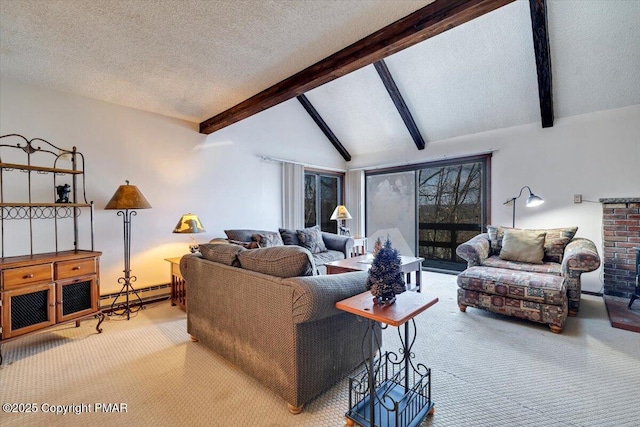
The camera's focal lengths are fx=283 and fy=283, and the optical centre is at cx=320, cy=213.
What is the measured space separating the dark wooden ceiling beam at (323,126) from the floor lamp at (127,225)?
3.21m

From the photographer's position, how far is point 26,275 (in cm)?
223

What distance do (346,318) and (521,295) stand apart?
6.57ft

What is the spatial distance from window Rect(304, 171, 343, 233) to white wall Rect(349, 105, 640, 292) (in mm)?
2613

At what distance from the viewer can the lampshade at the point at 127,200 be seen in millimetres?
2906

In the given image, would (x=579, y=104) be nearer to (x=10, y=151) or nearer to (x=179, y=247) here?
(x=179, y=247)

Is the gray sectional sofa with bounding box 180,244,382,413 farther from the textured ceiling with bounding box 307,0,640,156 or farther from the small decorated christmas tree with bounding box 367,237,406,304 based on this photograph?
the textured ceiling with bounding box 307,0,640,156

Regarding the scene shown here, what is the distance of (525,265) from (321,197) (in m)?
3.66

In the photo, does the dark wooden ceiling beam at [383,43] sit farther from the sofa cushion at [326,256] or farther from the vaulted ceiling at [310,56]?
the sofa cushion at [326,256]

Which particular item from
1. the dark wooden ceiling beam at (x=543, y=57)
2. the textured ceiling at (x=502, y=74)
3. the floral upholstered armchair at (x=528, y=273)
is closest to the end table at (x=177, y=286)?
the floral upholstered armchair at (x=528, y=273)

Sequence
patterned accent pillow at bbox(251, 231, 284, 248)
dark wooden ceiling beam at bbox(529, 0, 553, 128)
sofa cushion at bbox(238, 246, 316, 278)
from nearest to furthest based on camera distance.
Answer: sofa cushion at bbox(238, 246, 316, 278) → dark wooden ceiling beam at bbox(529, 0, 553, 128) → patterned accent pillow at bbox(251, 231, 284, 248)

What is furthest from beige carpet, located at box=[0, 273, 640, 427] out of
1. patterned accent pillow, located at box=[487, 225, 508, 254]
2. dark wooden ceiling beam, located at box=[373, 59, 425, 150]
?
dark wooden ceiling beam, located at box=[373, 59, 425, 150]

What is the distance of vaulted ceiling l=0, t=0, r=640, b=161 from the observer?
1933 millimetres

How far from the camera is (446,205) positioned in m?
5.07

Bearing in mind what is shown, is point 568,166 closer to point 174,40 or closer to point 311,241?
point 311,241
